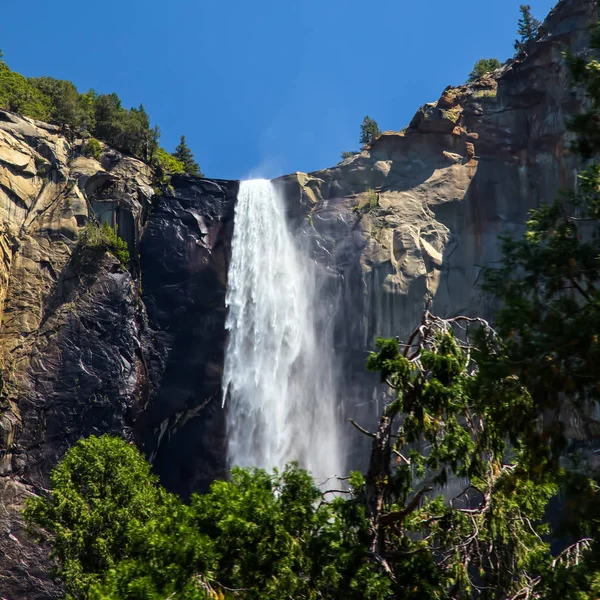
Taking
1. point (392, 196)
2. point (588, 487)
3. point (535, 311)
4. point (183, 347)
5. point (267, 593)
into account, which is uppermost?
point (392, 196)

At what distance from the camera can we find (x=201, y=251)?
139ft

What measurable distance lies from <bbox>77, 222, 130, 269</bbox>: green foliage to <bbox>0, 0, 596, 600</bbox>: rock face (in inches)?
17.8

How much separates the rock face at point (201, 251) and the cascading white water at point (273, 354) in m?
0.83

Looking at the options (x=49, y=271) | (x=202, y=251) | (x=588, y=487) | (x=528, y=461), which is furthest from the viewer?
(x=202, y=251)

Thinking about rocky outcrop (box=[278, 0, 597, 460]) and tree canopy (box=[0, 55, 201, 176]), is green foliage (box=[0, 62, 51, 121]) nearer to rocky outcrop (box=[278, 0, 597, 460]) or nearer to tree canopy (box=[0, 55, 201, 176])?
tree canopy (box=[0, 55, 201, 176])

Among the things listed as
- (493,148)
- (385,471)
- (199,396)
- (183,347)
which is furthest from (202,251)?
(385,471)

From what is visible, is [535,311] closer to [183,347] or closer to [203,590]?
[203,590]

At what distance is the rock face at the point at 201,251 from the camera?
37.2 m

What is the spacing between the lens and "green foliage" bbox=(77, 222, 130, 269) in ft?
130

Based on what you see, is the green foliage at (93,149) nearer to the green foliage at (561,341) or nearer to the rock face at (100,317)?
the rock face at (100,317)

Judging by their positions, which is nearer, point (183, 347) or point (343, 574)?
point (343, 574)

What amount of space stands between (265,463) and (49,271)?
47.4 ft

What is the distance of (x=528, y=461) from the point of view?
11.8 metres

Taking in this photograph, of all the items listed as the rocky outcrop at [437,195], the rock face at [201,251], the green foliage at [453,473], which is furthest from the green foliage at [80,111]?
the green foliage at [453,473]
